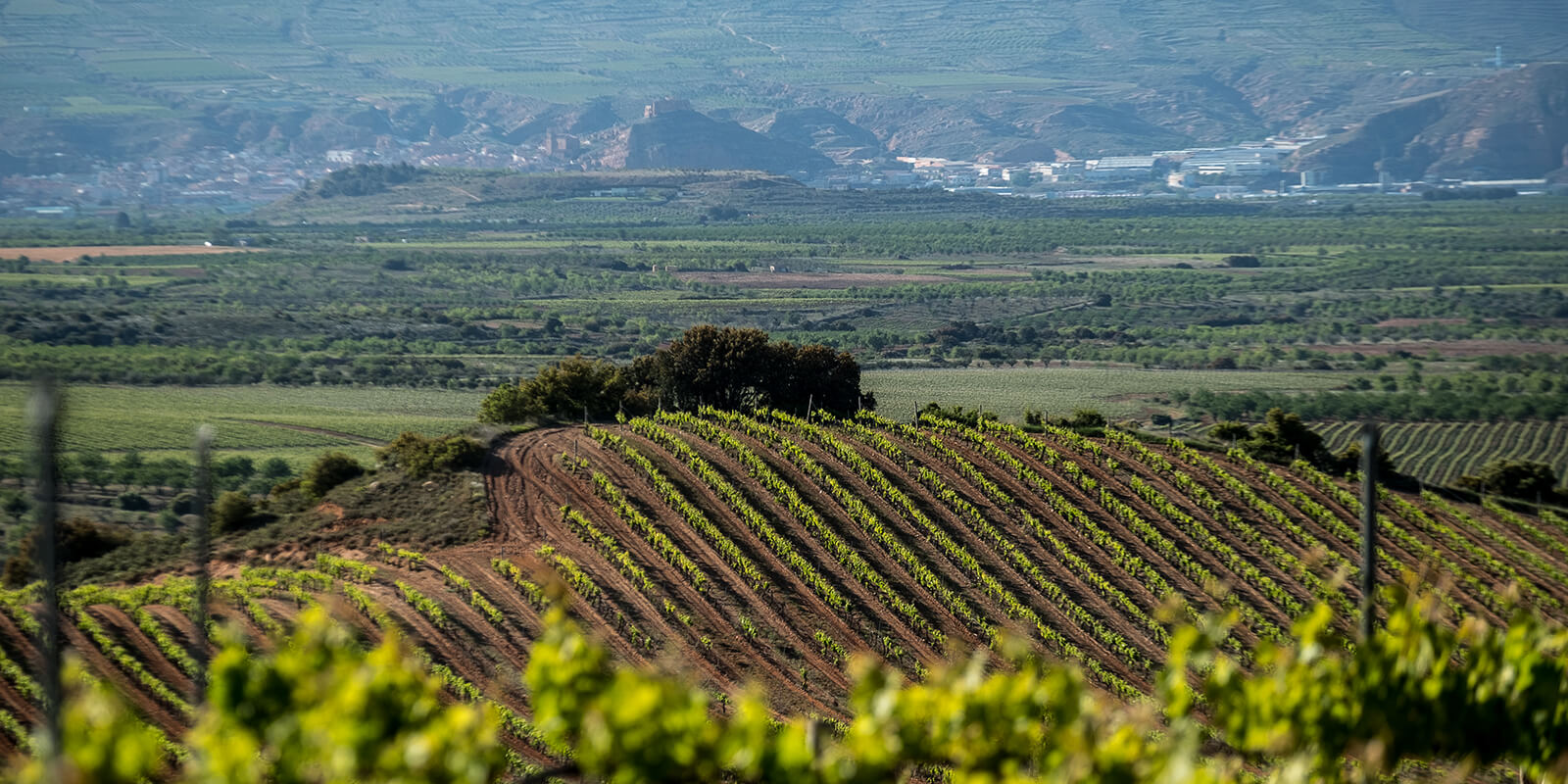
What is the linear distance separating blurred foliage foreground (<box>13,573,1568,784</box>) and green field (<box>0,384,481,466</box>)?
56.4m

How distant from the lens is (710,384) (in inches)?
1934

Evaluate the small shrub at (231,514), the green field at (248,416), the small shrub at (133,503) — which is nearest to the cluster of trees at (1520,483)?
the small shrub at (231,514)

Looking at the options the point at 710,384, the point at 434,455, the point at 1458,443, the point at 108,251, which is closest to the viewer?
the point at 434,455

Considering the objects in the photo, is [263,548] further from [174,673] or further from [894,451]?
[894,451]

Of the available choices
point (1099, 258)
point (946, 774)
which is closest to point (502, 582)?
point (946, 774)

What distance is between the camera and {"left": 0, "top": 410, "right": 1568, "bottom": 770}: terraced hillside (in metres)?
28.8

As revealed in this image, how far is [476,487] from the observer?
39.1m

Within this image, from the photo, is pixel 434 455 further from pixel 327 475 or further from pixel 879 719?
pixel 879 719

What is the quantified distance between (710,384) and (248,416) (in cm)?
3691

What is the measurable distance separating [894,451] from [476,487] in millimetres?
11039

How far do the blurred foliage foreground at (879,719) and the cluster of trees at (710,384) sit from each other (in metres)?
35.8

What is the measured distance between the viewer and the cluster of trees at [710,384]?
48.8 meters

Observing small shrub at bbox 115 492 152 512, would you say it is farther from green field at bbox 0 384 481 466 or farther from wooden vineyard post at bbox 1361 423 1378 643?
wooden vineyard post at bbox 1361 423 1378 643

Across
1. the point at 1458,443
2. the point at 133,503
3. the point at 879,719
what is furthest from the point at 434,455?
the point at 1458,443
